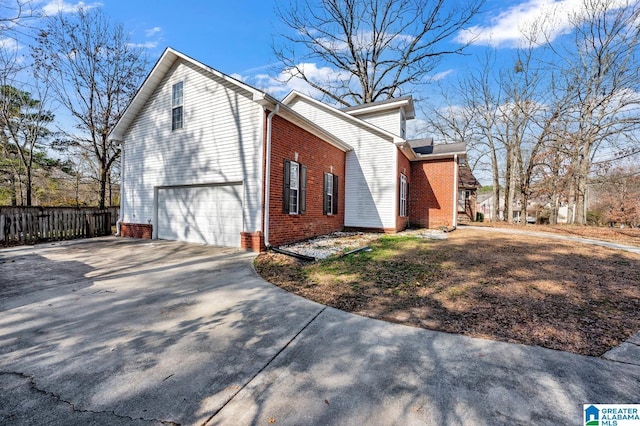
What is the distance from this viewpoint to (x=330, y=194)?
37.5ft

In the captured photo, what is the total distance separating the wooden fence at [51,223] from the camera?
9.07m

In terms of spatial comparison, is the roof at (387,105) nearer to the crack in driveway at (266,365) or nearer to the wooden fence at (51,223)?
the crack in driveway at (266,365)

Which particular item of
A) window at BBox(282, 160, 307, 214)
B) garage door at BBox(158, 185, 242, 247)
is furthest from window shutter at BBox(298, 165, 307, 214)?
garage door at BBox(158, 185, 242, 247)

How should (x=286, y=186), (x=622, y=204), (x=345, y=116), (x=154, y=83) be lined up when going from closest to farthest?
(x=286, y=186) < (x=154, y=83) < (x=345, y=116) < (x=622, y=204)

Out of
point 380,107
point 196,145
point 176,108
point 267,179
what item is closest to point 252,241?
point 267,179

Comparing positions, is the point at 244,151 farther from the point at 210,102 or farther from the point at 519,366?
the point at 519,366

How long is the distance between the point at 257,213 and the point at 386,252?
382 centimetres

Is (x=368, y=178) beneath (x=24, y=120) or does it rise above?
beneath

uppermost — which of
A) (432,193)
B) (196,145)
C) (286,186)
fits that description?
(196,145)

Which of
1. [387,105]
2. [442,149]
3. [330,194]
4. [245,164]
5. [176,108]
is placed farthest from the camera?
[442,149]

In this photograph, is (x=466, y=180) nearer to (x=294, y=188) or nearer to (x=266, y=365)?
(x=294, y=188)

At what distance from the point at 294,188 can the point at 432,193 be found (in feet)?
30.1

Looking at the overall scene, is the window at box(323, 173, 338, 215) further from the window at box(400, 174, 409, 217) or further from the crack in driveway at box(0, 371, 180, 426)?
the crack in driveway at box(0, 371, 180, 426)

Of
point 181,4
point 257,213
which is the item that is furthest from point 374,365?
point 181,4
